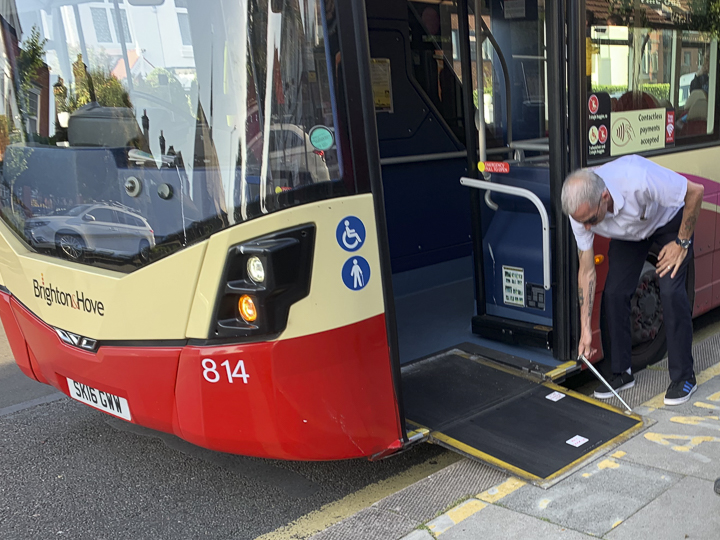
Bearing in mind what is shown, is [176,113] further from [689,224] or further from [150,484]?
[689,224]

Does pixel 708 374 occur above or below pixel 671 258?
below

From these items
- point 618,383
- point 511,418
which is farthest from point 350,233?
point 618,383

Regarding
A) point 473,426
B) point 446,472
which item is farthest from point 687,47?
point 446,472

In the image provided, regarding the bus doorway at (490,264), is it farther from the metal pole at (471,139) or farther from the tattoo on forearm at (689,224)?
the tattoo on forearm at (689,224)

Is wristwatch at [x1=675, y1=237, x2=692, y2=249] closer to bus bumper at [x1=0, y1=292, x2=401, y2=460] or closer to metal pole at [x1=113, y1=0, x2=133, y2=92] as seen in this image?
bus bumper at [x1=0, y1=292, x2=401, y2=460]

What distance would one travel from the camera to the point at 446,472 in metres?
3.35

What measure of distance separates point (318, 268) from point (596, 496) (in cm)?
152

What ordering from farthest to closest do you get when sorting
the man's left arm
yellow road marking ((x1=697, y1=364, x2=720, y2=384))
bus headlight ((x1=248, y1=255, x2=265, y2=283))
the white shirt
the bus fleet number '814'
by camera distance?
yellow road marking ((x1=697, y1=364, x2=720, y2=384))
the man's left arm
the white shirt
the bus fleet number '814'
bus headlight ((x1=248, y1=255, x2=265, y2=283))

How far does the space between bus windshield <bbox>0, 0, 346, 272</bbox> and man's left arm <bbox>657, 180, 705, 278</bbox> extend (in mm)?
1917

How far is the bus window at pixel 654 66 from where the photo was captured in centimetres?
387

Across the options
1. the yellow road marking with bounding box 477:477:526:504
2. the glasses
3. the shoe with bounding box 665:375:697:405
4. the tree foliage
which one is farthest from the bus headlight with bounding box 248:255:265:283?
the shoe with bounding box 665:375:697:405

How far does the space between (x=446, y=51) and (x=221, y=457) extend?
13.3 ft

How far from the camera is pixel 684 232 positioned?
145 inches

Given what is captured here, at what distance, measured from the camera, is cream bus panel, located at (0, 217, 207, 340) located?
2810 millimetres
